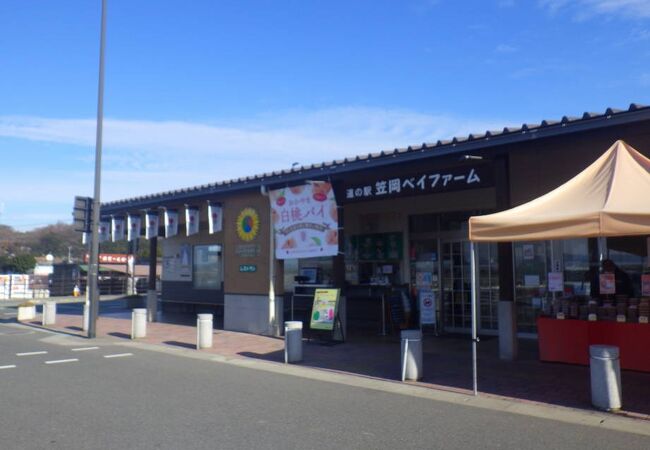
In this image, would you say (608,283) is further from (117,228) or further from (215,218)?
(117,228)

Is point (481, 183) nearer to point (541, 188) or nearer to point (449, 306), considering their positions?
point (541, 188)

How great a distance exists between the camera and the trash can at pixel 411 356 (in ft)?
28.9

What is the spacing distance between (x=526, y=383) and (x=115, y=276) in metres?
39.1

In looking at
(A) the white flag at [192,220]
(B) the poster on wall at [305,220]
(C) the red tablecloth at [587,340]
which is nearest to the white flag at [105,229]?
(A) the white flag at [192,220]

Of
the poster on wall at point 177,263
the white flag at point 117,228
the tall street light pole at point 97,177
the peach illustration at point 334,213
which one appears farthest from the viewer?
the poster on wall at point 177,263

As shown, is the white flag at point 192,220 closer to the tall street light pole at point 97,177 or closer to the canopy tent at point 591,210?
the tall street light pole at point 97,177

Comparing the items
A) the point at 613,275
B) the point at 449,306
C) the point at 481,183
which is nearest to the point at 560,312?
the point at 613,275

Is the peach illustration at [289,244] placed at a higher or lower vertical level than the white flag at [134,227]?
lower

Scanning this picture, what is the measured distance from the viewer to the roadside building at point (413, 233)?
10.2 metres

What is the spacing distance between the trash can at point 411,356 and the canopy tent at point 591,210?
1.16m

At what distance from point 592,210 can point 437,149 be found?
383cm

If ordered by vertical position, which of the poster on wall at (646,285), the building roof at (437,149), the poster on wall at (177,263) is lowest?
the poster on wall at (646,285)

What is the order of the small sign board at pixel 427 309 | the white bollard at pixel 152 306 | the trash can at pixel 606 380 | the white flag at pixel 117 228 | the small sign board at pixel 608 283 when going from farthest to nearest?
1. the white flag at pixel 117 228
2. the white bollard at pixel 152 306
3. the small sign board at pixel 427 309
4. the small sign board at pixel 608 283
5. the trash can at pixel 606 380

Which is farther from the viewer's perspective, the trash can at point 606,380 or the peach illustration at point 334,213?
the peach illustration at point 334,213
